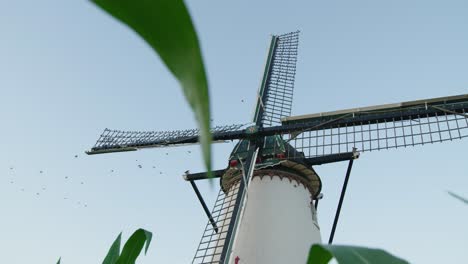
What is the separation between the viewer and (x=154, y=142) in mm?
13125

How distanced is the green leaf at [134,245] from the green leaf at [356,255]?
52cm

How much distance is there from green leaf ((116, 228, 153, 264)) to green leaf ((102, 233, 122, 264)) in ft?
0.33

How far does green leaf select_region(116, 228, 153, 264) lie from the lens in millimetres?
999

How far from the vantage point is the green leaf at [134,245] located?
999 millimetres

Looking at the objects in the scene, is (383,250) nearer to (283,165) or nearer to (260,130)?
(283,165)

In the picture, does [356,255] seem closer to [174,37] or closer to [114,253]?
[174,37]

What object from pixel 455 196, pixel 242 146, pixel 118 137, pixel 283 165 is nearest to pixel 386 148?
pixel 283 165

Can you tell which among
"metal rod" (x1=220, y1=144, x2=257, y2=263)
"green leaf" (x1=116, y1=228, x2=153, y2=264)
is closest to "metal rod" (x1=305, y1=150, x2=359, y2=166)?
"metal rod" (x1=220, y1=144, x2=257, y2=263)

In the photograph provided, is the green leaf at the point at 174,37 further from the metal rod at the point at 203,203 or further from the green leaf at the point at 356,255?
the metal rod at the point at 203,203

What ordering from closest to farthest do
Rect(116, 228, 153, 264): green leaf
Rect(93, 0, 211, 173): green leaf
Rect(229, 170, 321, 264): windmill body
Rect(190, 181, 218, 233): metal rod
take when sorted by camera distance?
1. Rect(93, 0, 211, 173): green leaf
2. Rect(116, 228, 153, 264): green leaf
3. Rect(229, 170, 321, 264): windmill body
4. Rect(190, 181, 218, 233): metal rod

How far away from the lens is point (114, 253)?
3.71ft

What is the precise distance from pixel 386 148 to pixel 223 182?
4.00m

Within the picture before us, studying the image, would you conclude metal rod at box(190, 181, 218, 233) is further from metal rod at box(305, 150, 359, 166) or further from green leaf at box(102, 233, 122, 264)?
green leaf at box(102, 233, 122, 264)

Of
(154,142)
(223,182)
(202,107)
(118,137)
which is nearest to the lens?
(202,107)
